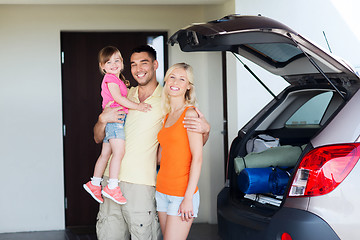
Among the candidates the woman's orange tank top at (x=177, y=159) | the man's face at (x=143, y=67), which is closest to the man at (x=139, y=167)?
the man's face at (x=143, y=67)

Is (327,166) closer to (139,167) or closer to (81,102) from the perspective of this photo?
(139,167)

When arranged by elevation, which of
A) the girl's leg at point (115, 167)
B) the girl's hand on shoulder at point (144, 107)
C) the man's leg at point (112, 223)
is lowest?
the man's leg at point (112, 223)

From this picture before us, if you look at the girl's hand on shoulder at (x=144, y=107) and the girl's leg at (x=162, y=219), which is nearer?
the girl's leg at (x=162, y=219)

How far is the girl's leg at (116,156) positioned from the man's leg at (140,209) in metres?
0.13

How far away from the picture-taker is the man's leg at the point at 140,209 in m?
3.34

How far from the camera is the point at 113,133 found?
11.3ft

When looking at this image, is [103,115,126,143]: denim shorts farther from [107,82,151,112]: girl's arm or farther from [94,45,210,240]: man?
[107,82,151,112]: girl's arm

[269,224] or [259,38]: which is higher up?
[259,38]

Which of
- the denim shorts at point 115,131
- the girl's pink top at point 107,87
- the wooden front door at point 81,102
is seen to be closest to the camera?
the denim shorts at point 115,131

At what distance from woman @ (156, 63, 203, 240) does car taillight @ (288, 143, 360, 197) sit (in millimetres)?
695

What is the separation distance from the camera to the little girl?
338 centimetres

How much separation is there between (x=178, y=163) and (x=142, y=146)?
375 mm

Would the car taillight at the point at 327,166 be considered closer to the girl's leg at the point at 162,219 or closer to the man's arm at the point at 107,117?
the girl's leg at the point at 162,219

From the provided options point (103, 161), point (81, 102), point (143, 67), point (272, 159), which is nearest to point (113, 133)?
point (103, 161)
